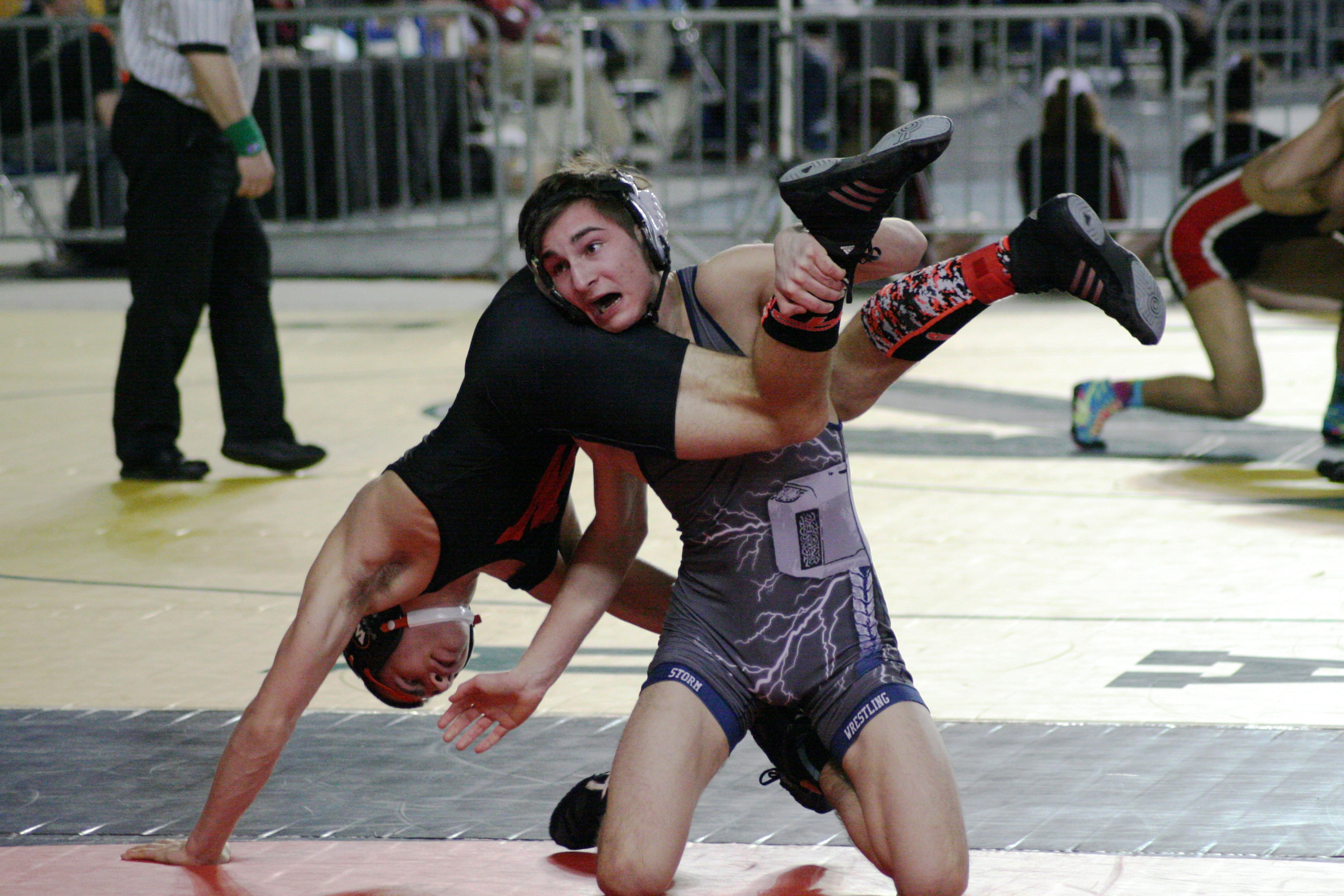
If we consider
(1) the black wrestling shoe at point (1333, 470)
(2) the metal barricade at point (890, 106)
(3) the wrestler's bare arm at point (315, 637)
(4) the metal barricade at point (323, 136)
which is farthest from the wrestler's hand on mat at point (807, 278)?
(4) the metal barricade at point (323, 136)

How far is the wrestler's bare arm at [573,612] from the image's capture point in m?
2.49

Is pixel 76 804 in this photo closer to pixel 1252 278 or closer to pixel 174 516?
pixel 174 516

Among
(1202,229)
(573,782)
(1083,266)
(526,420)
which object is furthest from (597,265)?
(1202,229)

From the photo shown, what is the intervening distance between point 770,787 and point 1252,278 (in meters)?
3.00

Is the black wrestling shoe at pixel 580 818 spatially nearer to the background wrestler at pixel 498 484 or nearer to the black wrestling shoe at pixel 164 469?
the background wrestler at pixel 498 484

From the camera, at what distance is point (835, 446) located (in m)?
2.59

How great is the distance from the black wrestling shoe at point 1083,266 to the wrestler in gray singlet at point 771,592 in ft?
1.36

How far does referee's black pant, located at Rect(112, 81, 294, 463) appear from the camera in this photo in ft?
16.0

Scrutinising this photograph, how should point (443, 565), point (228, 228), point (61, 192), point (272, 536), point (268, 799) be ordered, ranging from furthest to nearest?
point (61, 192) → point (228, 228) → point (272, 536) → point (268, 799) → point (443, 565)

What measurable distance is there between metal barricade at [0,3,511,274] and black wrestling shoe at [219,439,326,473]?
13.6ft

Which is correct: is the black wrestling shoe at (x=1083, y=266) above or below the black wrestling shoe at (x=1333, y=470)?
above

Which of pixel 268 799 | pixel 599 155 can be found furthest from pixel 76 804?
pixel 599 155

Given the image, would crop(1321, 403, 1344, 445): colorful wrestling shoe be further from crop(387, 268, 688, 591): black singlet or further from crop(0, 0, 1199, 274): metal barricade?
crop(0, 0, 1199, 274): metal barricade

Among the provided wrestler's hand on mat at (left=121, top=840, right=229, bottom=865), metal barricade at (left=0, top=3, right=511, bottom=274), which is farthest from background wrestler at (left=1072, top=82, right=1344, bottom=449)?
metal barricade at (left=0, top=3, right=511, bottom=274)
